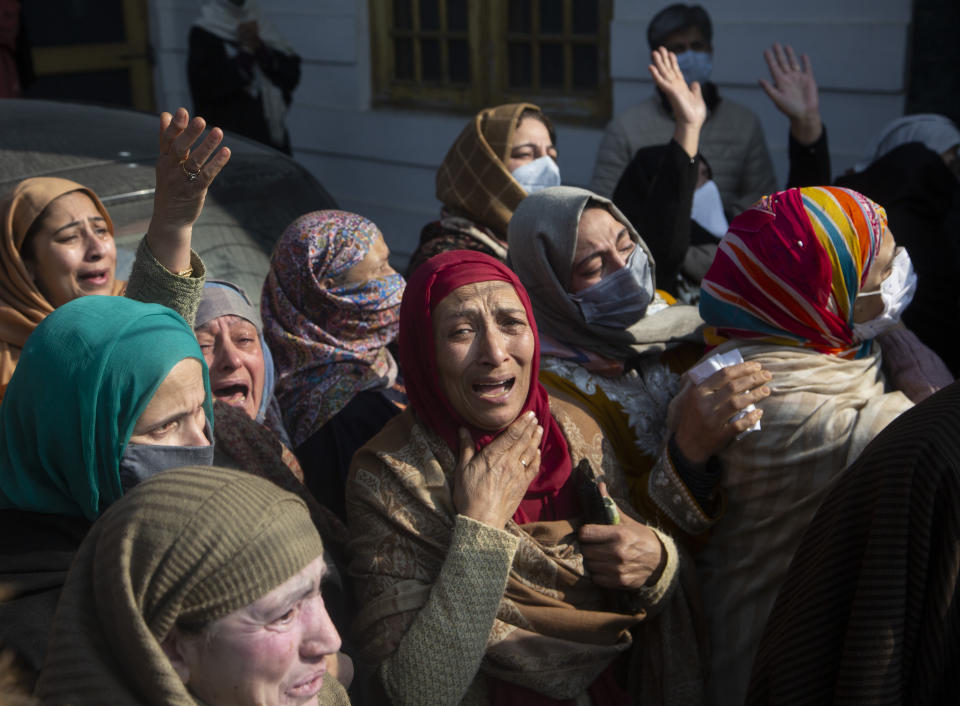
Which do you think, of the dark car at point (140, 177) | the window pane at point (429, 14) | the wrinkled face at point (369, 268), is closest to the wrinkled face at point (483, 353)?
the wrinkled face at point (369, 268)

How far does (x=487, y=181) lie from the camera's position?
12.2 ft

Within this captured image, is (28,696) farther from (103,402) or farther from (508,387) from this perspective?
(508,387)

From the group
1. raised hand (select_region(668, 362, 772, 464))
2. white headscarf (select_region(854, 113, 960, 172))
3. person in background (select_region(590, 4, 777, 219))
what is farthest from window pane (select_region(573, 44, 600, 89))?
raised hand (select_region(668, 362, 772, 464))

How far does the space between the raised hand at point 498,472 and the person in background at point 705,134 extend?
9.82 feet

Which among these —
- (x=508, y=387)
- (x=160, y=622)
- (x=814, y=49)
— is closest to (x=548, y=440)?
(x=508, y=387)

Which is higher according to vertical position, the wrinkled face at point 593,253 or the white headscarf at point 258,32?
the white headscarf at point 258,32

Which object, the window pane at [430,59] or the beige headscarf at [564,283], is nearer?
the beige headscarf at [564,283]

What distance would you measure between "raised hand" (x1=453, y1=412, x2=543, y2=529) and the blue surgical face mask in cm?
306

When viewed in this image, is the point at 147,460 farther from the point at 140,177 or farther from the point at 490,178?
the point at 140,177

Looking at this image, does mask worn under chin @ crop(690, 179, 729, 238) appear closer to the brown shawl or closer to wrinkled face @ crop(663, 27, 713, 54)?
wrinkled face @ crop(663, 27, 713, 54)

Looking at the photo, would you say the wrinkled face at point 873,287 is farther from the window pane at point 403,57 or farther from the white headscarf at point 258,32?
the window pane at point 403,57

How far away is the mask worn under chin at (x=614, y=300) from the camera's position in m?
2.67

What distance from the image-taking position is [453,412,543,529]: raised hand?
6.74ft

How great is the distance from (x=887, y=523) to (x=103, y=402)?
55.0 inches
